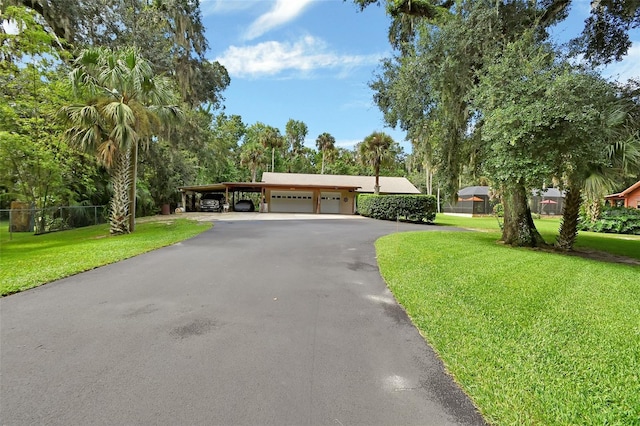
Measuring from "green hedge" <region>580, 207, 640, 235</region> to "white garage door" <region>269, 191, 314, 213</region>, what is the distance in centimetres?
2057

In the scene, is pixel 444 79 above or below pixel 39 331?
above

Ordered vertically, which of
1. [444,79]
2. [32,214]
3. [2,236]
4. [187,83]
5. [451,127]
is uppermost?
[187,83]

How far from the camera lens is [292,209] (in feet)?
99.7

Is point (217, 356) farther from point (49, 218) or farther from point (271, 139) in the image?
point (271, 139)

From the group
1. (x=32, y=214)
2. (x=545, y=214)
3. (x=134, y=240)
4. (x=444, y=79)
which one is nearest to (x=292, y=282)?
(x=134, y=240)

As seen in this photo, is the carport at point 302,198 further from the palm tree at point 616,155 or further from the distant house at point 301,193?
the palm tree at point 616,155

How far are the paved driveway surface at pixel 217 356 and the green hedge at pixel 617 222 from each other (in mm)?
20200

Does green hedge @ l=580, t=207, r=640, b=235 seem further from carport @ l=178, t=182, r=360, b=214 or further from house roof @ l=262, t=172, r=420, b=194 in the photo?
carport @ l=178, t=182, r=360, b=214

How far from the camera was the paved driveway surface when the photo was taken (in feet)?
7.57

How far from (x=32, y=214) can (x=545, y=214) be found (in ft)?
138

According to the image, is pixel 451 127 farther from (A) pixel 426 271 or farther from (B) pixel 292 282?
(B) pixel 292 282

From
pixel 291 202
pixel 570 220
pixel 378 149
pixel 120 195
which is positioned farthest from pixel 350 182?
pixel 120 195

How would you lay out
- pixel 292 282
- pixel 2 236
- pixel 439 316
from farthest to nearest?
pixel 2 236
pixel 292 282
pixel 439 316

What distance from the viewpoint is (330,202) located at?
30828 millimetres
